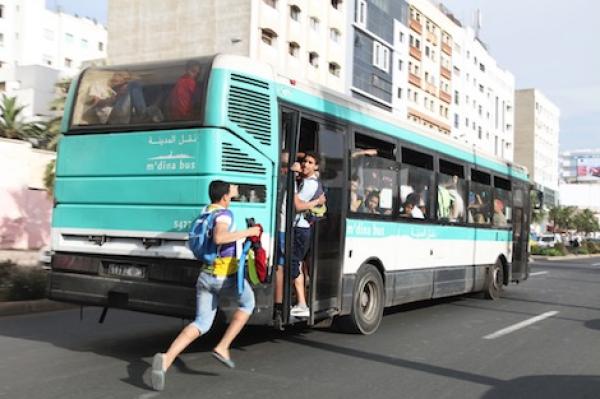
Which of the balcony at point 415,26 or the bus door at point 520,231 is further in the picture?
the balcony at point 415,26

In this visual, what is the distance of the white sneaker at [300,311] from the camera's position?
737 cm

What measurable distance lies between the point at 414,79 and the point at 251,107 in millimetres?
63687

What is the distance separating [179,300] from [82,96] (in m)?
2.69

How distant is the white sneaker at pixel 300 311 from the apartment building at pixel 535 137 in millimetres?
113783

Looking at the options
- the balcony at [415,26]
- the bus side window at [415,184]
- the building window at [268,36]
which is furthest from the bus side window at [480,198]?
the balcony at [415,26]

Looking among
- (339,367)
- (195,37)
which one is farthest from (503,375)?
(195,37)

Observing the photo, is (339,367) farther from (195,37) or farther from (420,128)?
(195,37)

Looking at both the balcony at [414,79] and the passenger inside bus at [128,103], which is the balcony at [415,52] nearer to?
the balcony at [414,79]

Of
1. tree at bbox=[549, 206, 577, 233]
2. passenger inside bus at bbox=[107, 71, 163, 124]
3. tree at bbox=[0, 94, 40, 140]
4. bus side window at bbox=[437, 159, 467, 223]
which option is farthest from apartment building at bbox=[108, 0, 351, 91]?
tree at bbox=[549, 206, 577, 233]

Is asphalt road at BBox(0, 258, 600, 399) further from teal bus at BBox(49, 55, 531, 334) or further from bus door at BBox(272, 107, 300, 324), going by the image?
bus door at BBox(272, 107, 300, 324)

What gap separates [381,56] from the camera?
2371 inches

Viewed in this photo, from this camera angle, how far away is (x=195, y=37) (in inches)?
1832

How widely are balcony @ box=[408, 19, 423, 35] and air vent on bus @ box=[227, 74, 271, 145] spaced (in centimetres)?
6353

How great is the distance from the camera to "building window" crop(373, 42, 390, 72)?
5912 centimetres
